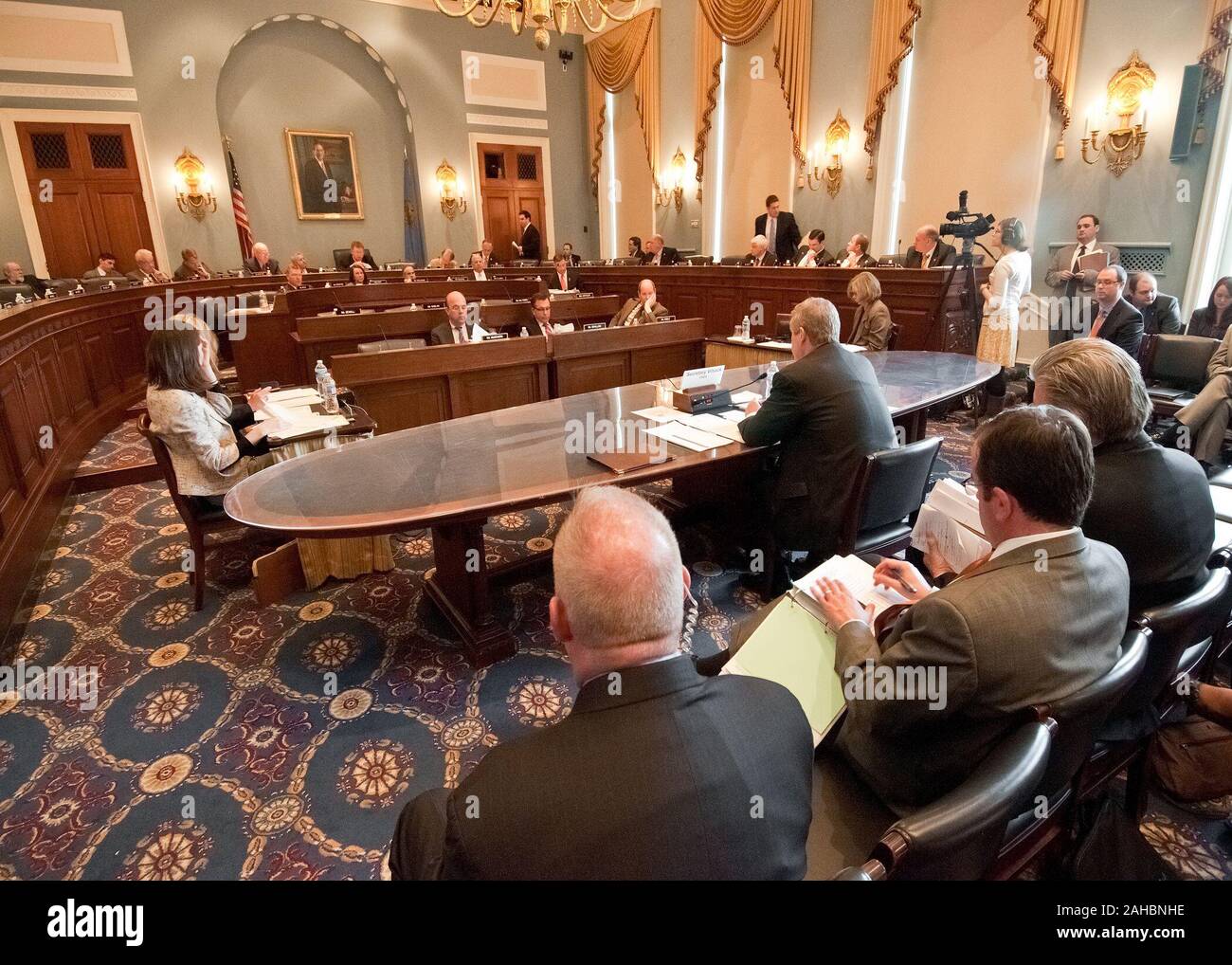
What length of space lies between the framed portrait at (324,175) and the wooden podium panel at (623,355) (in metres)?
8.56

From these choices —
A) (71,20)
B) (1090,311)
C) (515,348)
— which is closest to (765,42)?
(1090,311)

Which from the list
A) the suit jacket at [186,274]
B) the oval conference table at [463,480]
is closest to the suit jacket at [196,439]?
the oval conference table at [463,480]

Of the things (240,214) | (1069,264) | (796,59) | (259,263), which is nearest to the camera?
(1069,264)

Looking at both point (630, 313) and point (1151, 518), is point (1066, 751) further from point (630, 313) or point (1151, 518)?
point (630, 313)

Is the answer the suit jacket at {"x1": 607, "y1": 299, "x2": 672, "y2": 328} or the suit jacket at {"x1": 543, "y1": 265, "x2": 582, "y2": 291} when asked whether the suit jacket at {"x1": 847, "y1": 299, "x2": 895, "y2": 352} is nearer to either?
the suit jacket at {"x1": 607, "y1": 299, "x2": 672, "y2": 328}

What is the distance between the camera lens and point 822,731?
144cm

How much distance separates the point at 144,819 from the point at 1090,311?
744 centimetres

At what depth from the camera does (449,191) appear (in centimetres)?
1210

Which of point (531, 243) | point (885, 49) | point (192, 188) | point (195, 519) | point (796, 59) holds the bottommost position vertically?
point (195, 519)

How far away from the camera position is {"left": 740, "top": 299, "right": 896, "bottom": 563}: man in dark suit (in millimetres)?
2629

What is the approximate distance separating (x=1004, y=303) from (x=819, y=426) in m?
4.14

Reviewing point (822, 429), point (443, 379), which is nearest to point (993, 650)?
point (822, 429)

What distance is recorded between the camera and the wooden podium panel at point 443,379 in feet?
14.2
